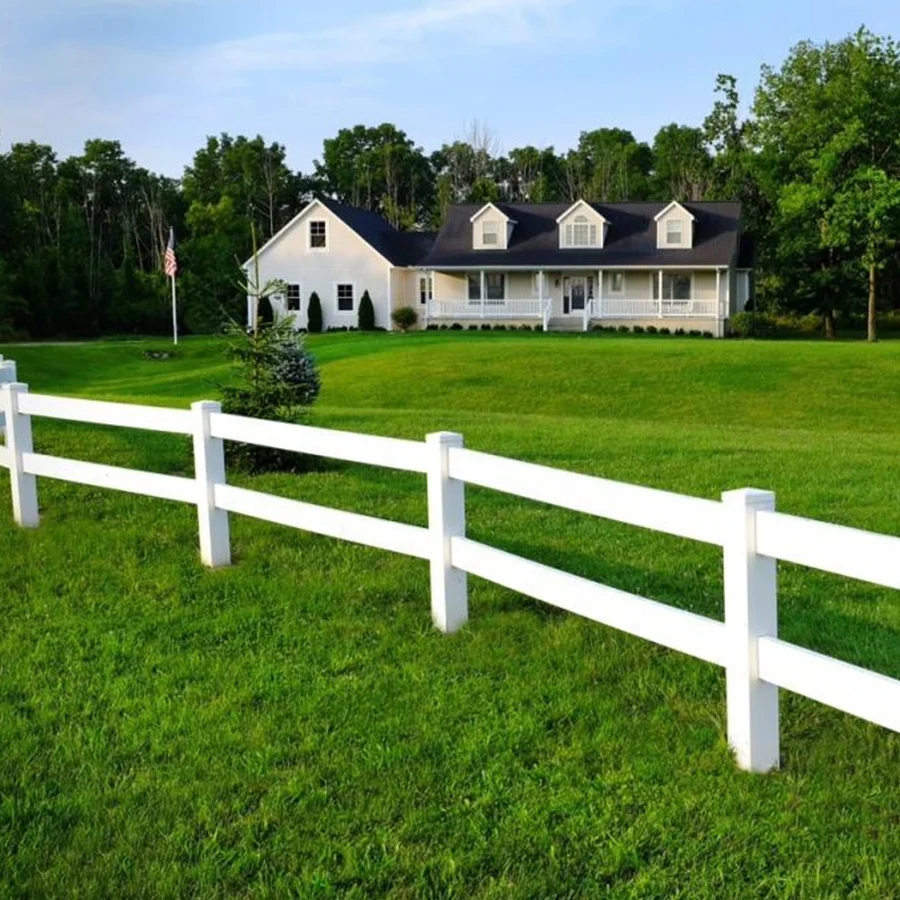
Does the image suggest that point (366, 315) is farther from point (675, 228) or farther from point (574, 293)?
point (675, 228)

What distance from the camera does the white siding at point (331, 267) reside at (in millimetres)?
52344

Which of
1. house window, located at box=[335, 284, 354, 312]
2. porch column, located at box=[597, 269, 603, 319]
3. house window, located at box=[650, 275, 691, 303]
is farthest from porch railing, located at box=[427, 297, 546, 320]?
house window, located at box=[650, 275, 691, 303]

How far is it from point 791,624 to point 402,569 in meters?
2.53

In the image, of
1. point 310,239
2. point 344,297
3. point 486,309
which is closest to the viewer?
point 486,309

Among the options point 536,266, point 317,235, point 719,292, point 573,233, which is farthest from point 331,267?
point 719,292

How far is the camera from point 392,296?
172 feet

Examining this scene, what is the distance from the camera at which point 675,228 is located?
49.4 metres

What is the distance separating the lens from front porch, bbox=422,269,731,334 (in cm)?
4872

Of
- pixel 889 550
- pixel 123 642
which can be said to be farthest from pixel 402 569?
pixel 889 550

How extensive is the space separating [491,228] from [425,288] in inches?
172

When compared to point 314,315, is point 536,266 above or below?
above

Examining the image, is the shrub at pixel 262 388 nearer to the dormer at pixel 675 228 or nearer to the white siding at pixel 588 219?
the dormer at pixel 675 228

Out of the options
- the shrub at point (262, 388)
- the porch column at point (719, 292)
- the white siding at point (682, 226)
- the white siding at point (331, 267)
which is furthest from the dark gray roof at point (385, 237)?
the shrub at point (262, 388)

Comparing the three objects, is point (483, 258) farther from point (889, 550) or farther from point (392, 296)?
point (889, 550)
